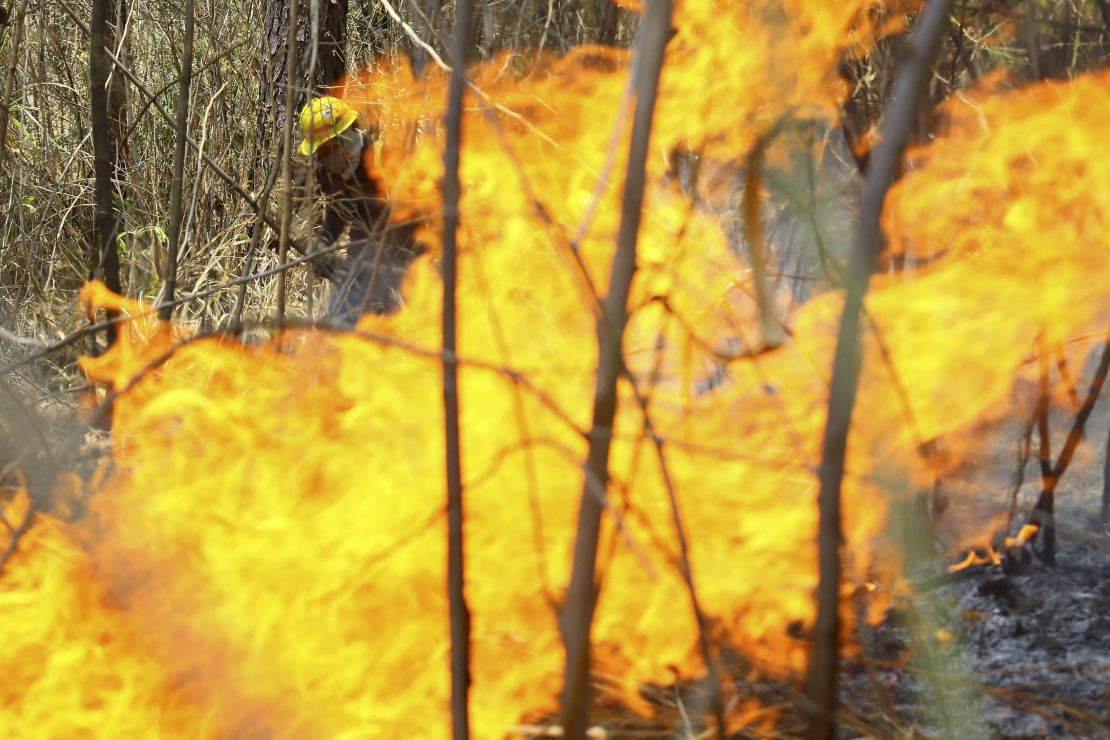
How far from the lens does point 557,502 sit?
236 cm

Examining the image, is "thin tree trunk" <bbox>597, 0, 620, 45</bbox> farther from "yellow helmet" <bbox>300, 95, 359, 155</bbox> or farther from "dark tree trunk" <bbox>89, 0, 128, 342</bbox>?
"dark tree trunk" <bbox>89, 0, 128, 342</bbox>

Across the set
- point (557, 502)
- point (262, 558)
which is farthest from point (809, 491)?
point (262, 558)

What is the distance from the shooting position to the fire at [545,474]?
77.2 inches

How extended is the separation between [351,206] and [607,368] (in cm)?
297

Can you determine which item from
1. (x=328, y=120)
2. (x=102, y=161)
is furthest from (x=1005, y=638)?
(x=328, y=120)

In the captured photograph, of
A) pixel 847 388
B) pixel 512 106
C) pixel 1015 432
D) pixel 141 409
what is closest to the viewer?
pixel 847 388

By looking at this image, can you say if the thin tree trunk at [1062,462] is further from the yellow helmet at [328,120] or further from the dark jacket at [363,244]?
the yellow helmet at [328,120]

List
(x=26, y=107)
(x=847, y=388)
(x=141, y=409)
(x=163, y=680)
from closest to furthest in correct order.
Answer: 1. (x=847, y=388)
2. (x=163, y=680)
3. (x=141, y=409)
4. (x=26, y=107)

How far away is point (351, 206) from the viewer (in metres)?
3.90

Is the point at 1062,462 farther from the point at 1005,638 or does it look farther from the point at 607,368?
the point at 607,368

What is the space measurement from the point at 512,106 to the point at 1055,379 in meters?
2.09

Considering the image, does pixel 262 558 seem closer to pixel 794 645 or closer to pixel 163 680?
pixel 163 680

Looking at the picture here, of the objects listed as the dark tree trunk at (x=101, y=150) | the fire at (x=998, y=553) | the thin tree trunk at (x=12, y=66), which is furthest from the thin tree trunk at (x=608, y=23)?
the fire at (x=998, y=553)

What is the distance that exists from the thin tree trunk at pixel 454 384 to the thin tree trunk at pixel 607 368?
0.49 ft
